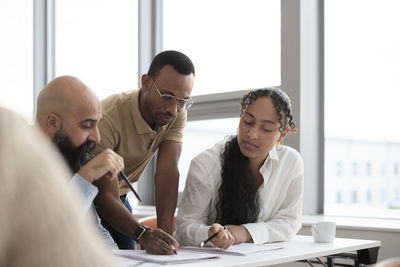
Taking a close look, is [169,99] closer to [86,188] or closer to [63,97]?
[63,97]

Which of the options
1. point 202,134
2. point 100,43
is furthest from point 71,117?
point 100,43

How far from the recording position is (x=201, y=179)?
2.24m

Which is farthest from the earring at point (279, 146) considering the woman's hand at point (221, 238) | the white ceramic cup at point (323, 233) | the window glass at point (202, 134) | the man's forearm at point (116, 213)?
the window glass at point (202, 134)

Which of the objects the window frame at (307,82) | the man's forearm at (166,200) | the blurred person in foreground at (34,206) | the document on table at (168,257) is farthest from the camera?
the window frame at (307,82)

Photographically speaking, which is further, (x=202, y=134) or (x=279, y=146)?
(x=202, y=134)

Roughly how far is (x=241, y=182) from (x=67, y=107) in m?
0.78

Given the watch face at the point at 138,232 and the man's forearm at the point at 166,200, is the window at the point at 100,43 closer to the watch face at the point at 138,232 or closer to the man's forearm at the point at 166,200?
the man's forearm at the point at 166,200

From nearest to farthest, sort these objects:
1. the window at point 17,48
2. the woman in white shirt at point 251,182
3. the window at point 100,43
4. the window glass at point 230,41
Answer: the woman in white shirt at point 251,182 < the window glass at point 230,41 < the window at point 100,43 < the window at point 17,48

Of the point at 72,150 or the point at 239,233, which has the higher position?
the point at 72,150

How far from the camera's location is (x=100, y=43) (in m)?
5.05

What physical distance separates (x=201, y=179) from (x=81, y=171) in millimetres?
615

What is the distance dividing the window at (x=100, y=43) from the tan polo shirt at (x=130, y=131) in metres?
2.11

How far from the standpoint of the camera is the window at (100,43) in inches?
184

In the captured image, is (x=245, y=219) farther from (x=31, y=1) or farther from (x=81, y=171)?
(x=31, y=1)
